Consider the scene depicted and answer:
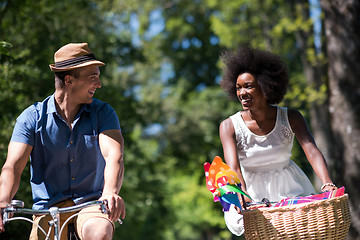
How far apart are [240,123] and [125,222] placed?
12546mm

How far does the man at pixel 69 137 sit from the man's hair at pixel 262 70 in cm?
142

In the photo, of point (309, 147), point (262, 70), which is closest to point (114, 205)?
point (309, 147)

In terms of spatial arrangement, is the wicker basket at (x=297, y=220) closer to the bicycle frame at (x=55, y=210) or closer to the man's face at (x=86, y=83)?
the bicycle frame at (x=55, y=210)

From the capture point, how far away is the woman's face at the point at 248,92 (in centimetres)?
491

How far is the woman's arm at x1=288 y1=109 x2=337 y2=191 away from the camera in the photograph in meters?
4.64

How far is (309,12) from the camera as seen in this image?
17031mm

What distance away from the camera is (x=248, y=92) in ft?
16.1

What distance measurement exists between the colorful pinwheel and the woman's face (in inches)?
46.2

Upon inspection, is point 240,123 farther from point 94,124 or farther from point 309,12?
point 309,12

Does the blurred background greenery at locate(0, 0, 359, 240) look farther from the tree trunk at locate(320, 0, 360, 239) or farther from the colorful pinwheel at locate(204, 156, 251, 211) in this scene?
the colorful pinwheel at locate(204, 156, 251, 211)

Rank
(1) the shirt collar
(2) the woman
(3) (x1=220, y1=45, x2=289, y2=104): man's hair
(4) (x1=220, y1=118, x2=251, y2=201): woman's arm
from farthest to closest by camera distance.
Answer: (3) (x1=220, y1=45, x2=289, y2=104): man's hair → (2) the woman → (4) (x1=220, y1=118, x2=251, y2=201): woman's arm → (1) the shirt collar

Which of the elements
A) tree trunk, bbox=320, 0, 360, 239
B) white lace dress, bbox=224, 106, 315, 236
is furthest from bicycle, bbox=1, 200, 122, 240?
tree trunk, bbox=320, 0, 360, 239

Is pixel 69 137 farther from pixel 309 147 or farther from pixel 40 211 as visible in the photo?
pixel 309 147

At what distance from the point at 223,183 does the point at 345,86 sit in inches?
193
